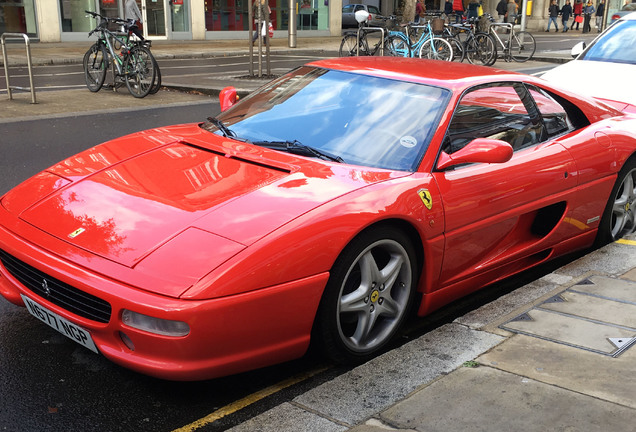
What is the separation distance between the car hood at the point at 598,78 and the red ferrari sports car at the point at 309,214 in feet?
9.22

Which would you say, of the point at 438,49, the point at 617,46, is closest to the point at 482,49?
the point at 438,49

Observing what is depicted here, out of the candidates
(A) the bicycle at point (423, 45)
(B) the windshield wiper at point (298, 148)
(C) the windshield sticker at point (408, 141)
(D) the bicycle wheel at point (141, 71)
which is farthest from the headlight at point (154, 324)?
(A) the bicycle at point (423, 45)

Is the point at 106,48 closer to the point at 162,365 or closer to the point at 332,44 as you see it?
the point at 162,365

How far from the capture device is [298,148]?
3738mm

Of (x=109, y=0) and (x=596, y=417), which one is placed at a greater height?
(x=109, y=0)

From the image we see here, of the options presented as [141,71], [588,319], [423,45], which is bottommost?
[588,319]

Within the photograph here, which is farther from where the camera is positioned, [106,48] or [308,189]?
[106,48]

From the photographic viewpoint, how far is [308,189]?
326 centimetres

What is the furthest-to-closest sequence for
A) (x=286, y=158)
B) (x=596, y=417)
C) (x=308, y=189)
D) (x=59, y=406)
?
1. (x=286, y=158)
2. (x=308, y=189)
3. (x=59, y=406)
4. (x=596, y=417)

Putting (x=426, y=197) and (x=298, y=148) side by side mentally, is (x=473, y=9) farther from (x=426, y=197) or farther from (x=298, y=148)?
(x=426, y=197)

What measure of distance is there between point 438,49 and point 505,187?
13759mm

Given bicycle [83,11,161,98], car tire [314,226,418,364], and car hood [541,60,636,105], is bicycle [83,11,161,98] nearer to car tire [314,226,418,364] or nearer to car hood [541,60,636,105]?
car hood [541,60,636,105]

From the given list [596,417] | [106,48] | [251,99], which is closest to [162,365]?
[596,417]

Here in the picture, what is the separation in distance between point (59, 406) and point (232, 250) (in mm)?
978
